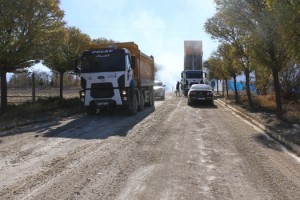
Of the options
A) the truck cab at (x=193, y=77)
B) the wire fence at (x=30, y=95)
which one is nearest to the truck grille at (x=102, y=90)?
the wire fence at (x=30, y=95)

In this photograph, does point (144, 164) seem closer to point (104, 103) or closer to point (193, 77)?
point (104, 103)

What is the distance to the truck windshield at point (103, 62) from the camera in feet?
63.8

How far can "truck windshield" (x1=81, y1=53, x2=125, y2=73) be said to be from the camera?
19438 mm

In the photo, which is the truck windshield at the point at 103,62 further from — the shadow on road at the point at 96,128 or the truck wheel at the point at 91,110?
the shadow on road at the point at 96,128

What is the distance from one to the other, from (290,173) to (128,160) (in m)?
3.30

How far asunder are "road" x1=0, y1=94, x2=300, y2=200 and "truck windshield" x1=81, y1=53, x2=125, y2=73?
4942 mm

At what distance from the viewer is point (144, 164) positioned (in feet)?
29.7

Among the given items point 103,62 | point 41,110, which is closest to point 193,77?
point 103,62

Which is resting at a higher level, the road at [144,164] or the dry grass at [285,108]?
the dry grass at [285,108]

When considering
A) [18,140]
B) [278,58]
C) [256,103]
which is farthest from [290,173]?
[256,103]

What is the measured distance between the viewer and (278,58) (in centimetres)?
1738

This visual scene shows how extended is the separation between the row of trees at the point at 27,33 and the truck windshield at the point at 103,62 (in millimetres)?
1533

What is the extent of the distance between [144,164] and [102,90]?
1076 centimetres

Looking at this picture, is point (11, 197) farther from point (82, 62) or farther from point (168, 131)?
point (82, 62)
